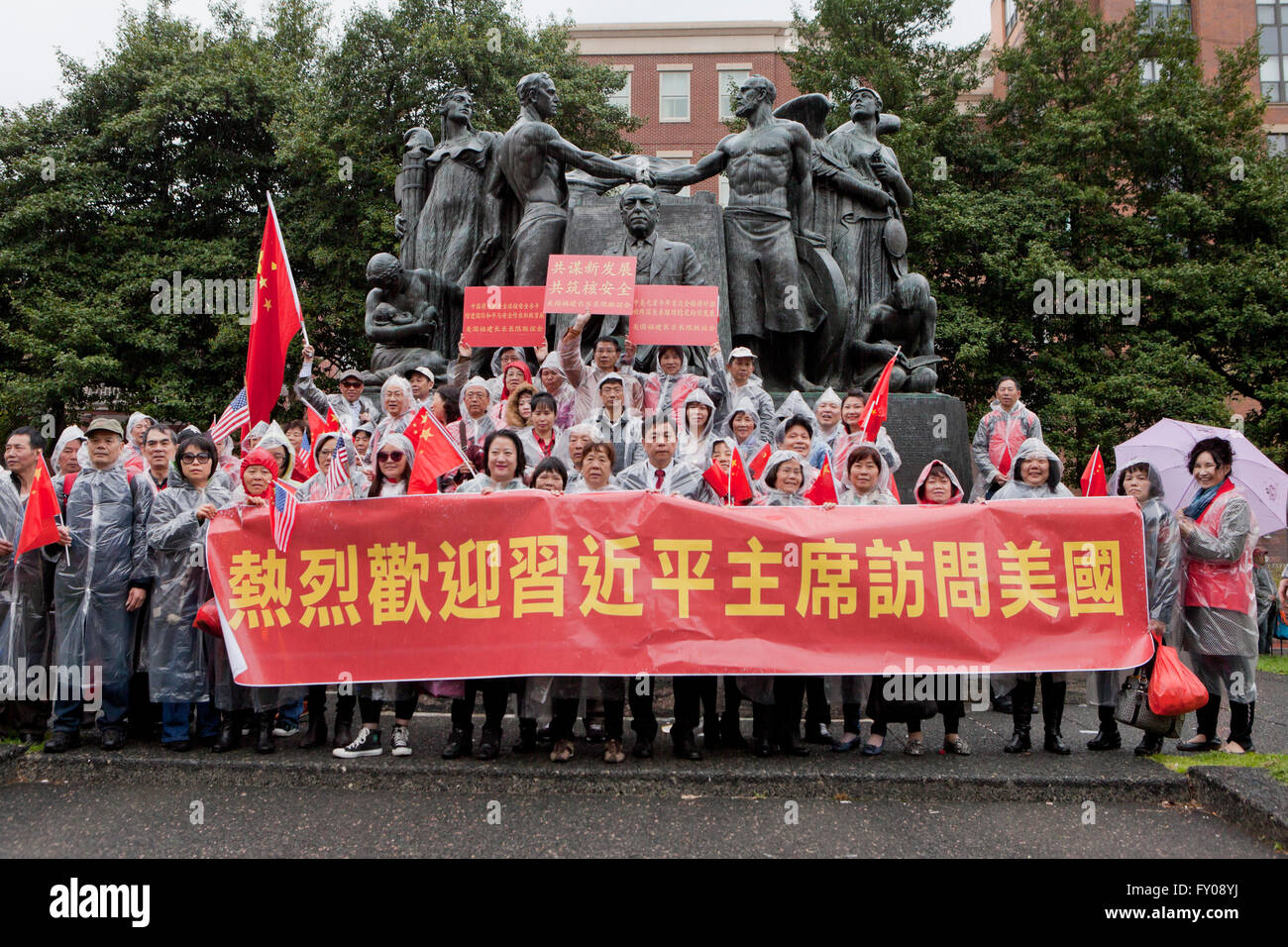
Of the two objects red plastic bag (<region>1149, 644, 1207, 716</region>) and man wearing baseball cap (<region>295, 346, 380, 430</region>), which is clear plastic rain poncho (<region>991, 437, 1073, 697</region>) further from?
man wearing baseball cap (<region>295, 346, 380, 430</region>)

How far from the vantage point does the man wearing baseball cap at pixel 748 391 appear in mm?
8008

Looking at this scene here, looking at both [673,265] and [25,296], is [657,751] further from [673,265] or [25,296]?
[25,296]

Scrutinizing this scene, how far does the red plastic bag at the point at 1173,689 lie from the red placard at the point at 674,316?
4.51m

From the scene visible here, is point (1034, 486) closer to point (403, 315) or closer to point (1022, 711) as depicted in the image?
point (1022, 711)

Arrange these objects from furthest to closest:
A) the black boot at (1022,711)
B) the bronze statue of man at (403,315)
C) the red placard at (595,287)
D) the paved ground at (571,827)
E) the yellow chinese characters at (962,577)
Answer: the bronze statue of man at (403,315) < the red placard at (595,287) < the black boot at (1022,711) < the yellow chinese characters at (962,577) < the paved ground at (571,827)

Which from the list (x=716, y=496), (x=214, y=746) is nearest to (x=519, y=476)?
(x=716, y=496)

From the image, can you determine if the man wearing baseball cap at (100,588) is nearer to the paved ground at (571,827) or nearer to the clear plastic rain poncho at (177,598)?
the clear plastic rain poncho at (177,598)

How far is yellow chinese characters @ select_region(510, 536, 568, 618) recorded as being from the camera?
531cm

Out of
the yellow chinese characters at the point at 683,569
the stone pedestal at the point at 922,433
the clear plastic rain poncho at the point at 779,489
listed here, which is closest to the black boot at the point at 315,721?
the yellow chinese characters at the point at 683,569

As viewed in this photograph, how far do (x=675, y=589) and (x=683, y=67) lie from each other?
37830mm

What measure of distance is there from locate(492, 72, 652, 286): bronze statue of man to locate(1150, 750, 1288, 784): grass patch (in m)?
7.47

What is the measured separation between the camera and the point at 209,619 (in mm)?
5602

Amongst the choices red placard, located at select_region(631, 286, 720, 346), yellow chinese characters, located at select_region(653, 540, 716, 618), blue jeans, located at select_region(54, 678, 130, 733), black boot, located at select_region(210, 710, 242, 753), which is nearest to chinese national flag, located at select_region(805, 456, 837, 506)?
yellow chinese characters, located at select_region(653, 540, 716, 618)

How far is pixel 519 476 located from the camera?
585 cm
